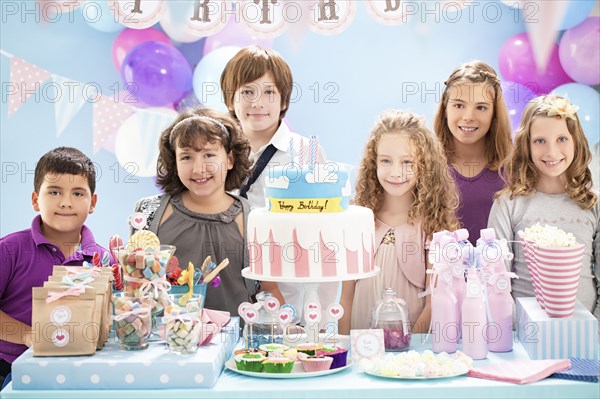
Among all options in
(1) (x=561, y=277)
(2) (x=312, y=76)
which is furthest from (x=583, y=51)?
(1) (x=561, y=277)

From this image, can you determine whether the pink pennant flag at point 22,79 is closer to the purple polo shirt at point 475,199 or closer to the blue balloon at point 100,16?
the blue balloon at point 100,16

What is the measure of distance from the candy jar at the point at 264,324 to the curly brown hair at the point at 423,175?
0.66 m

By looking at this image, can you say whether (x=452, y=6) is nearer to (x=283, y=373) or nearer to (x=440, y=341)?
(x=440, y=341)

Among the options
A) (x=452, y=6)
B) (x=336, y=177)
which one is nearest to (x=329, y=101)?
(x=452, y=6)

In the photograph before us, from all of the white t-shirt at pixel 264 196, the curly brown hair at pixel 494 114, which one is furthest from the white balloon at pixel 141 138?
the curly brown hair at pixel 494 114

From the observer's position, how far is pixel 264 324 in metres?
2.58

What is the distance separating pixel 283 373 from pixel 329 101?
2.63 m

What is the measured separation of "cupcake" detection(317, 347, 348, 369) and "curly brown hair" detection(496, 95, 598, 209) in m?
1.01

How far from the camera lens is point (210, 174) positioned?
300 cm

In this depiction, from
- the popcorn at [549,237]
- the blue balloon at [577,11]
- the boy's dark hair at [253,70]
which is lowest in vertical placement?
the popcorn at [549,237]

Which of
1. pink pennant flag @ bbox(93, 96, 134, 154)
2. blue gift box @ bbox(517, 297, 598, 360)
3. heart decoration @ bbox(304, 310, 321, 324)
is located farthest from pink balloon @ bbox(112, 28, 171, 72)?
blue gift box @ bbox(517, 297, 598, 360)

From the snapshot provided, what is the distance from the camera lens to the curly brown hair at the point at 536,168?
299cm

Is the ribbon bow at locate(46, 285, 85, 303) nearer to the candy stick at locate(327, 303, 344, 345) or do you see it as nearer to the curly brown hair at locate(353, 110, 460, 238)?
the candy stick at locate(327, 303, 344, 345)

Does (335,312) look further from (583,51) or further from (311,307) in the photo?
(583,51)
